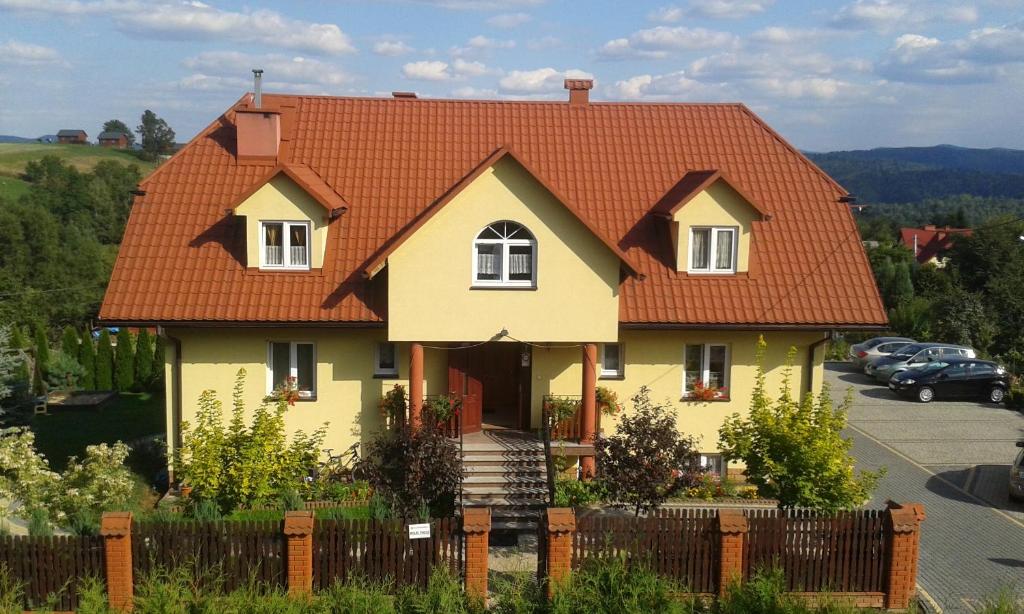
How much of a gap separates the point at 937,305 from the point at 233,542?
40.9 m

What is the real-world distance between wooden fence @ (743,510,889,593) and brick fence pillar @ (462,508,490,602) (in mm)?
4052

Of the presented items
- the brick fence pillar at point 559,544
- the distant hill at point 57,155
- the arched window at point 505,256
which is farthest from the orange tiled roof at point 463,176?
the distant hill at point 57,155

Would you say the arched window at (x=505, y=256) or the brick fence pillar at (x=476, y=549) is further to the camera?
the arched window at (x=505, y=256)

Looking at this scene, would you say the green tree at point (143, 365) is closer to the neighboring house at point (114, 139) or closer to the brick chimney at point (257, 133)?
the brick chimney at point (257, 133)

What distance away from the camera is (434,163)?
2070 centimetres

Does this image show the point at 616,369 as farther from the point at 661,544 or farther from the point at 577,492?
the point at 661,544

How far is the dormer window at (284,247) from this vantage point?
18562 mm

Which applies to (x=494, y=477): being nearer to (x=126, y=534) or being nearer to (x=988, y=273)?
(x=126, y=534)

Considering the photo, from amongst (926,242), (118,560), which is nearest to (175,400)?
(118,560)

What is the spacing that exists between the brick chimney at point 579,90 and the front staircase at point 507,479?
9.63 meters

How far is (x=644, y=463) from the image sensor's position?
15.2 metres

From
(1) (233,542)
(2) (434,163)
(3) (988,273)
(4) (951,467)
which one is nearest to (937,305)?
(3) (988,273)

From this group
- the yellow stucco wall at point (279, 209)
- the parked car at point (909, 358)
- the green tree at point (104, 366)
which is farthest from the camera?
the green tree at point (104, 366)

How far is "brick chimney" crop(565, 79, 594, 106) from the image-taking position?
22906 mm
